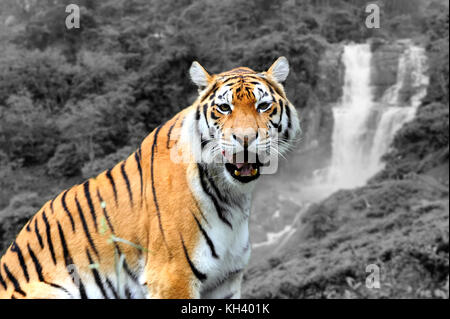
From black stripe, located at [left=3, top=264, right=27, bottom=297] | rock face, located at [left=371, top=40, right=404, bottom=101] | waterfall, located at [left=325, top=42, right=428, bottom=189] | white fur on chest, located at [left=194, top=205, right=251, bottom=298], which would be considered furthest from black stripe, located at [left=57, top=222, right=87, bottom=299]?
rock face, located at [left=371, top=40, right=404, bottom=101]

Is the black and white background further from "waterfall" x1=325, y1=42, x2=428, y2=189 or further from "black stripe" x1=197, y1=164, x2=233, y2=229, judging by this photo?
"black stripe" x1=197, y1=164, x2=233, y2=229

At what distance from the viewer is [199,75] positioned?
214 centimetres

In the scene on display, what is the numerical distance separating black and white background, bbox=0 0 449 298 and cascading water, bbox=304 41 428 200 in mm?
78

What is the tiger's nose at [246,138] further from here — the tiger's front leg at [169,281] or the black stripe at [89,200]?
the black stripe at [89,200]

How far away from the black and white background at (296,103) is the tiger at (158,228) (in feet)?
19.5

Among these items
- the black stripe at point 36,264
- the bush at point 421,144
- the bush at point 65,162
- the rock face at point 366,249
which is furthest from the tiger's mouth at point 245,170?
the bush at point 421,144

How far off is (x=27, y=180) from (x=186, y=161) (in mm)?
15227

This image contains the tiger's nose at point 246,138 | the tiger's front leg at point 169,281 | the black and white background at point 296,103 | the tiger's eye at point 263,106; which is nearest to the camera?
the tiger's nose at point 246,138

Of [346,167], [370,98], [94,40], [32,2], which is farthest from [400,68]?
[32,2]

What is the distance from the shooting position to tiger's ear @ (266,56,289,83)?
6.93 ft

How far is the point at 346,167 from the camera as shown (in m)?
24.9

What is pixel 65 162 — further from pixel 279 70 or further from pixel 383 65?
pixel 383 65

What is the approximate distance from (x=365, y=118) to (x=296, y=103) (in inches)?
175

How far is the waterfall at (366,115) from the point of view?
24250 millimetres
